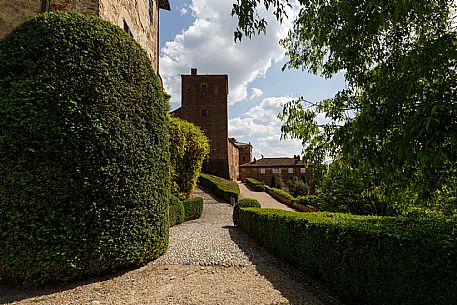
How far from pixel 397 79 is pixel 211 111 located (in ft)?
101

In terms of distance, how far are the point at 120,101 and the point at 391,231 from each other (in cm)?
460

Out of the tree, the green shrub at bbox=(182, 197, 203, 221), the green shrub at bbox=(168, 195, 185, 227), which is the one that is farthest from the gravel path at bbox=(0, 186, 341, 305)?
the green shrub at bbox=(182, 197, 203, 221)

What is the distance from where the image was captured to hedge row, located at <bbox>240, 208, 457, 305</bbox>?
2.40 meters

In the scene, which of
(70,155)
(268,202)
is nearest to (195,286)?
(70,155)

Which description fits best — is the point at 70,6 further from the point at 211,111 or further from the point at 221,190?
the point at 211,111

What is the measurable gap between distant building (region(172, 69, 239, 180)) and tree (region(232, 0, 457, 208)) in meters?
29.4

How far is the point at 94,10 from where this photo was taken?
19.7 feet

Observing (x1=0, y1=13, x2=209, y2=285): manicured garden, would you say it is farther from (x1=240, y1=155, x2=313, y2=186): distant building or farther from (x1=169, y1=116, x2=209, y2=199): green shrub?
(x1=240, y1=155, x2=313, y2=186): distant building

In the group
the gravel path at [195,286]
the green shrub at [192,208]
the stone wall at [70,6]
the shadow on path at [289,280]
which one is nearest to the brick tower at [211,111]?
the green shrub at [192,208]

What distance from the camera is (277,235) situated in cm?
622

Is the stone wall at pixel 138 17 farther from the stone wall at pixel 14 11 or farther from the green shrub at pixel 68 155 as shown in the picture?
the green shrub at pixel 68 155

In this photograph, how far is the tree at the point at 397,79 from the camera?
186 centimetres

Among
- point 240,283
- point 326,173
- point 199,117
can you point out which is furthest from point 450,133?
point 199,117

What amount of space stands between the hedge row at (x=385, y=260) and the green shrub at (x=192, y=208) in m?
7.75
